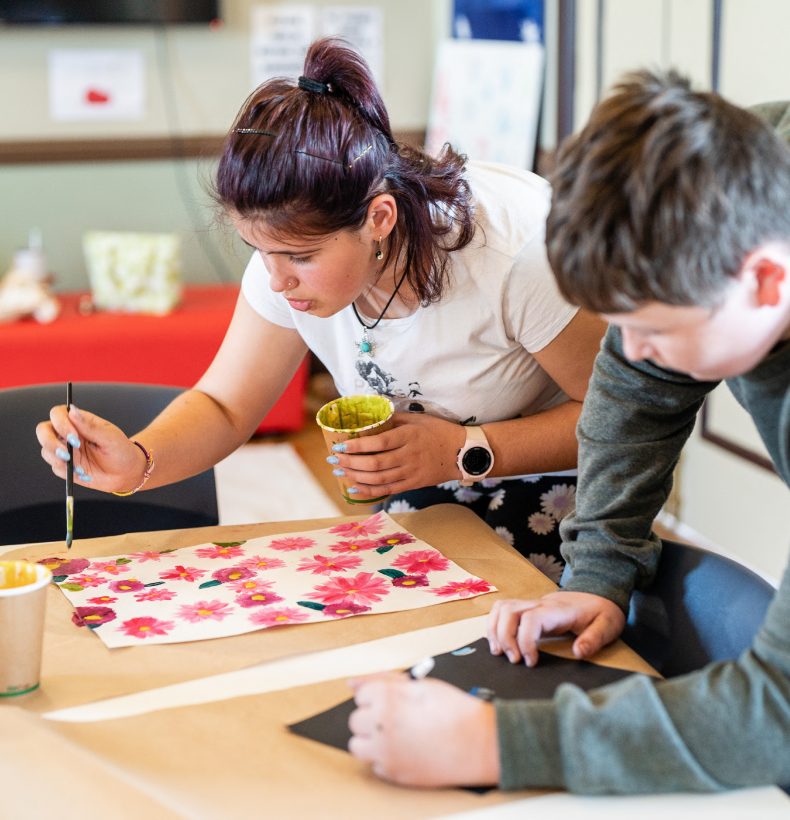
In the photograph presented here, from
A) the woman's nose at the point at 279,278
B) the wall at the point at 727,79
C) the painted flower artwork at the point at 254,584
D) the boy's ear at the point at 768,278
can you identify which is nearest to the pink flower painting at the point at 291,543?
the painted flower artwork at the point at 254,584

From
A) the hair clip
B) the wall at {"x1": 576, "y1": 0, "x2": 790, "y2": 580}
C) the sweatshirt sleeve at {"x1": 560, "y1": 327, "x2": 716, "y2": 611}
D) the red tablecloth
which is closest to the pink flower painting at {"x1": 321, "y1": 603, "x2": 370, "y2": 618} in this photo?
the sweatshirt sleeve at {"x1": 560, "y1": 327, "x2": 716, "y2": 611}

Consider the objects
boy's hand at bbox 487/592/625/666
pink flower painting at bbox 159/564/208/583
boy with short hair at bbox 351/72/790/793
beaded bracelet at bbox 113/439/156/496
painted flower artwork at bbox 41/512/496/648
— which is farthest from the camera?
beaded bracelet at bbox 113/439/156/496

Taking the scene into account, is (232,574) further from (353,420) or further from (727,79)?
(727,79)

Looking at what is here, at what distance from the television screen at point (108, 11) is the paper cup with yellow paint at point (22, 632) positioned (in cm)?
347

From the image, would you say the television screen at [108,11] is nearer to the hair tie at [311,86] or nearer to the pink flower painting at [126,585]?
the hair tie at [311,86]

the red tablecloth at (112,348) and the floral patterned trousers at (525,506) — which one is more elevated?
the floral patterned trousers at (525,506)

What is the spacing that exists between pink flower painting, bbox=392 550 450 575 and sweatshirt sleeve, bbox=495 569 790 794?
416 mm

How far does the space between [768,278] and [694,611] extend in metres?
0.43

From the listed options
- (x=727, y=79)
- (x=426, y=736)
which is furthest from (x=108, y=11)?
(x=426, y=736)

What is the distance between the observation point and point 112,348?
146 inches

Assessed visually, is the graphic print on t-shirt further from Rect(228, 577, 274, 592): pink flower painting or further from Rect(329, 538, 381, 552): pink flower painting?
Rect(228, 577, 274, 592): pink flower painting

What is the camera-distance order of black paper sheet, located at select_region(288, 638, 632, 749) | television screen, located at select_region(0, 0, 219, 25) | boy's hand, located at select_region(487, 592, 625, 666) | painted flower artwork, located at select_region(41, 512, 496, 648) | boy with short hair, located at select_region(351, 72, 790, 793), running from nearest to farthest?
boy with short hair, located at select_region(351, 72, 790, 793) → black paper sheet, located at select_region(288, 638, 632, 749) → boy's hand, located at select_region(487, 592, 625, 666) → painted flower artwork, located at select_region(41, 512, 496, 648) → television screen, located at select_region(0, 0, 219, 25)

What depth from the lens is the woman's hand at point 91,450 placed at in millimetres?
1357

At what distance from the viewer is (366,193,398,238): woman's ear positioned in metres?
1.45
